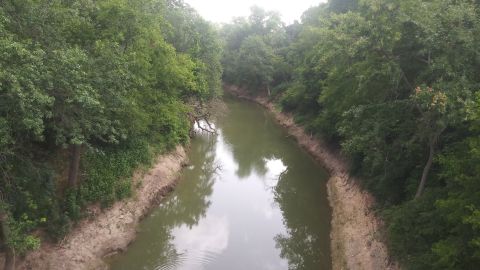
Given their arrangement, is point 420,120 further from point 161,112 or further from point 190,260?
point 161,112

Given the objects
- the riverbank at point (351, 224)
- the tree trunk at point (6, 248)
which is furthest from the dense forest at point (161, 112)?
the riverbank at point (351, 224)

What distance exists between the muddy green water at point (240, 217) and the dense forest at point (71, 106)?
3052mm

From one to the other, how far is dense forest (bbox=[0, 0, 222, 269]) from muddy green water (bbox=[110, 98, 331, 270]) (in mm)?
3052

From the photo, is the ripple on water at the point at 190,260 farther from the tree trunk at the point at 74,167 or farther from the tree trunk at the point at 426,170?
the tree trunk at the point at 426,170

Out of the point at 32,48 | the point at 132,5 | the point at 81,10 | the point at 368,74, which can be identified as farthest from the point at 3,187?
the point at 368,74

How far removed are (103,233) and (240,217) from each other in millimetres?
8127

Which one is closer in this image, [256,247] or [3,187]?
[3,187]

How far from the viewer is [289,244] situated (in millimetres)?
20766

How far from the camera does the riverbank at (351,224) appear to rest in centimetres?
1725

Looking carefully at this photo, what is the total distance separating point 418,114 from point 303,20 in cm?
5398

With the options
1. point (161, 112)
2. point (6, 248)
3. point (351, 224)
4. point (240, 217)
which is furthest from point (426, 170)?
point (6, 248)

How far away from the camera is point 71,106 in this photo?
13.5 meters

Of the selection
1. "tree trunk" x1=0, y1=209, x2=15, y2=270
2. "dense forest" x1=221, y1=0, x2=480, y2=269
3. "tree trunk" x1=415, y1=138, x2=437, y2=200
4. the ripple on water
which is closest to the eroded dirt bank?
"tree trunk" x1=0, y1=209, x2=15, y2=270

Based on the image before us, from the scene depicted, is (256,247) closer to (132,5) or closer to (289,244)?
(289,244)
